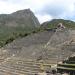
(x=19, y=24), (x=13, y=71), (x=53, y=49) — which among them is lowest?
(x=13, y=71)

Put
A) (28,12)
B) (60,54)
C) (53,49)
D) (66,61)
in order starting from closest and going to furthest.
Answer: (66,61) → (60,54) → (53,49) → (28,12)

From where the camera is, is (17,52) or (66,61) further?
(17,52)

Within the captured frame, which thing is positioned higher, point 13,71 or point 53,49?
point 53,49

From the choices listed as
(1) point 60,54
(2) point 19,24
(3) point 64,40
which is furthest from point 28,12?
(1) point 60,54

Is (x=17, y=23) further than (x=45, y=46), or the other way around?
(x=17, y=23)

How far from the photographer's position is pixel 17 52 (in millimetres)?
33781

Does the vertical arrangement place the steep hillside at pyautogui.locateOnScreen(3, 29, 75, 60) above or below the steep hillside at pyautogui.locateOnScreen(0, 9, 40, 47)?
below

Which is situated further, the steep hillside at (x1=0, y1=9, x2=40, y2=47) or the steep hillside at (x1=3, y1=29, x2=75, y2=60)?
the steep hillside at (x1=0, y1=9, x2=40, y2=47)

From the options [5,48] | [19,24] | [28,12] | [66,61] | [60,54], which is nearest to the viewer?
[66,61]

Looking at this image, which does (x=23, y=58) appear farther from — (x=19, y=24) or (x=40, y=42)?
(x=19, y=24)

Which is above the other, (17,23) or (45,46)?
(17,23)

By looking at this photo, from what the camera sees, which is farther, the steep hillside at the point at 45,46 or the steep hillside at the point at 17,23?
the steep hillside at the point at 17,23

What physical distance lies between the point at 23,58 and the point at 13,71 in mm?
2841

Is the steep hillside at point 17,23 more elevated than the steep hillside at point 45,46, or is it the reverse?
the steep hillside at point 17,23
